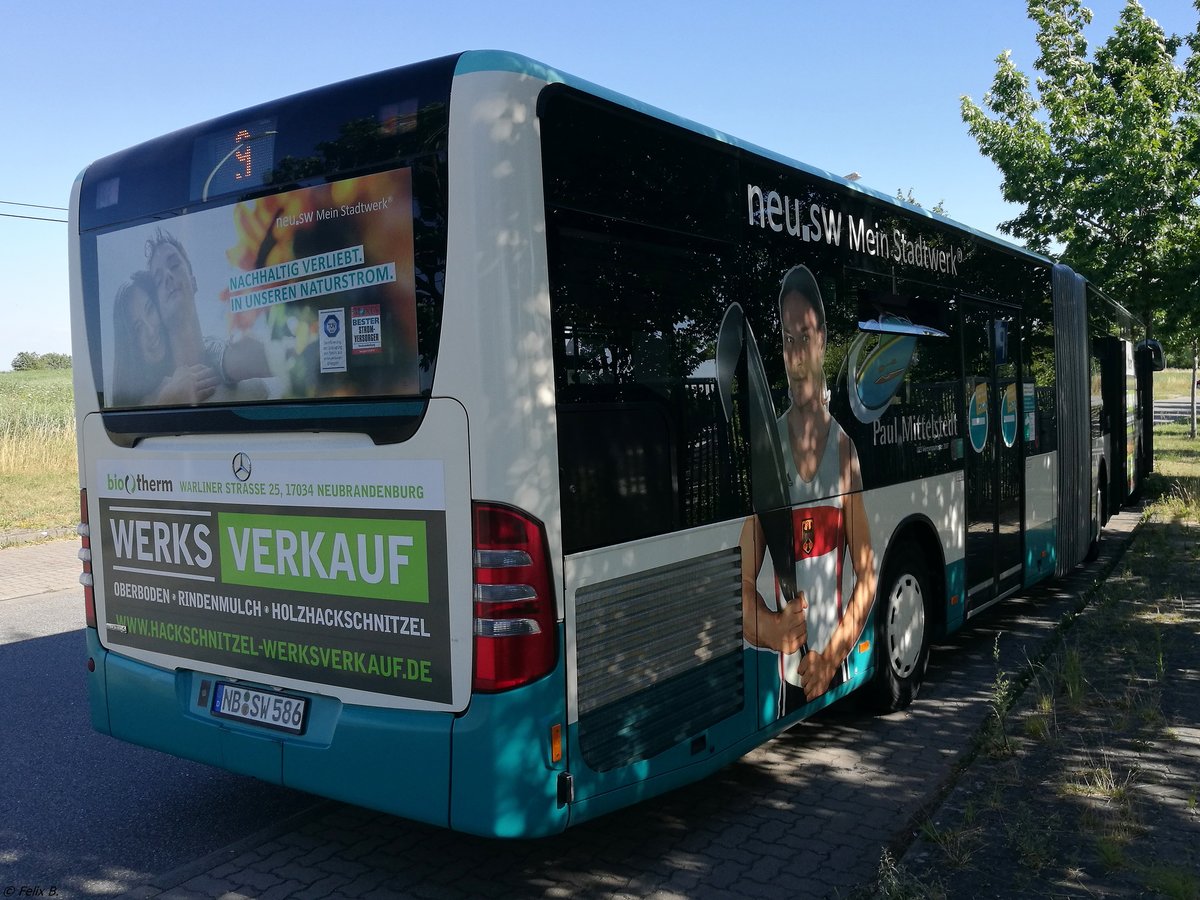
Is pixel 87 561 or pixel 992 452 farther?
pixel 992 452

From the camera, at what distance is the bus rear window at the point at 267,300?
3.53 meters

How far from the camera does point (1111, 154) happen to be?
16438 mm

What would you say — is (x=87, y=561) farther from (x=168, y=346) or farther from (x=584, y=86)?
(x=584, y=86)

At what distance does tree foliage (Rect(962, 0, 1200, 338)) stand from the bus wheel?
40.4ft

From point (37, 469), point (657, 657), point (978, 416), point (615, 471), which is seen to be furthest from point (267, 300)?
point (37, 469)

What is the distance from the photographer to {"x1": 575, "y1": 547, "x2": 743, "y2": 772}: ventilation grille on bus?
3586 millimetres

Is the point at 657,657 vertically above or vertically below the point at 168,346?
below

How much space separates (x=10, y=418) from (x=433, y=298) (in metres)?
23.6

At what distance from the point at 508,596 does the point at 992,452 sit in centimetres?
517

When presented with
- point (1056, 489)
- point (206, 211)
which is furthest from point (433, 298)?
point (1056, 489)

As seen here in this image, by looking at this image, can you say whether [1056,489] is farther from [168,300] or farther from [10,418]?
[10,418]

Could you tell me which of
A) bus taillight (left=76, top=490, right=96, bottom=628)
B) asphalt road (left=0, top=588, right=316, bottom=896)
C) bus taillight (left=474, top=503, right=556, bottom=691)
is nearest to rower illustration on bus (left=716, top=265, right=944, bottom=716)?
bus taillight (left=474, top=503, right=556, bottom=691)

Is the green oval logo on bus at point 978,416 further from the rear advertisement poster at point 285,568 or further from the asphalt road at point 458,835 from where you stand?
the rear advertisement poster at point 285,568

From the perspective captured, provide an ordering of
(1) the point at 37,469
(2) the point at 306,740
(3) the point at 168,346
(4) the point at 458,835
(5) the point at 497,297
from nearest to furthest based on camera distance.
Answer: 1. (5) the point at 497,297
2. (2) the point at 306,740
3. (3) the point at 168,346
4. (4) the point at 458,835
5. (1) the point at 37,469
